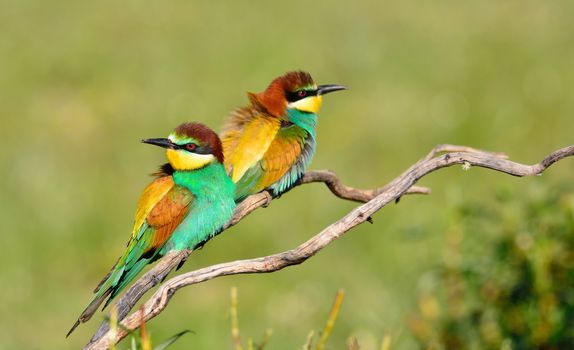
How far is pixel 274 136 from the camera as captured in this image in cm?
292

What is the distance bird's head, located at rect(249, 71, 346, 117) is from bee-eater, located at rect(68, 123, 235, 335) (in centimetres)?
50

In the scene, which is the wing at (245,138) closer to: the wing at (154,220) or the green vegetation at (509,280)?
the wing at (154,220)

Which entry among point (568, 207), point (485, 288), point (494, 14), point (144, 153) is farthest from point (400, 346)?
point (494, 14)

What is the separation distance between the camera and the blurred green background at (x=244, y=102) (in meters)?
4.46

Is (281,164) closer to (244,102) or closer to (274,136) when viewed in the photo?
(274,136)

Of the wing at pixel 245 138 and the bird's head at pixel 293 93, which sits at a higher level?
the bird's head at pixel 293 93

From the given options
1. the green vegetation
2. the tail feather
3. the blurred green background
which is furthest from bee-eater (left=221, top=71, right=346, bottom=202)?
the tail feather

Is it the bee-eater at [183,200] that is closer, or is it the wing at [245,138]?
the bee-eater at [183,200]

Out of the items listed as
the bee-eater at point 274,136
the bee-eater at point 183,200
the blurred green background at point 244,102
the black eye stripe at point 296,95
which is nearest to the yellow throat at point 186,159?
the bee-eater at point 183,200

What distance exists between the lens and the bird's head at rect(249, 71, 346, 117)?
2.96 metres

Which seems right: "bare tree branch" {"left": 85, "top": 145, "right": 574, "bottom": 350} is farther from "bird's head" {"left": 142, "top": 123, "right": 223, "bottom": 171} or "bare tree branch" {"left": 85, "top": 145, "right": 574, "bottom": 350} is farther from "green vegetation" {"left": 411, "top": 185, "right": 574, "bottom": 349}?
"green vegetation" {"left": 411, "top": 185, "right": 574, "bottom": 349}

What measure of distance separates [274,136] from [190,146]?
0.60 m

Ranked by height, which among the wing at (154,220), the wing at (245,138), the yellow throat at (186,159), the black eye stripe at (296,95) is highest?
the black eye stripe at (296,95)

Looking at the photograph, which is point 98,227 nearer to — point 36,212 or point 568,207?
point 36,212
